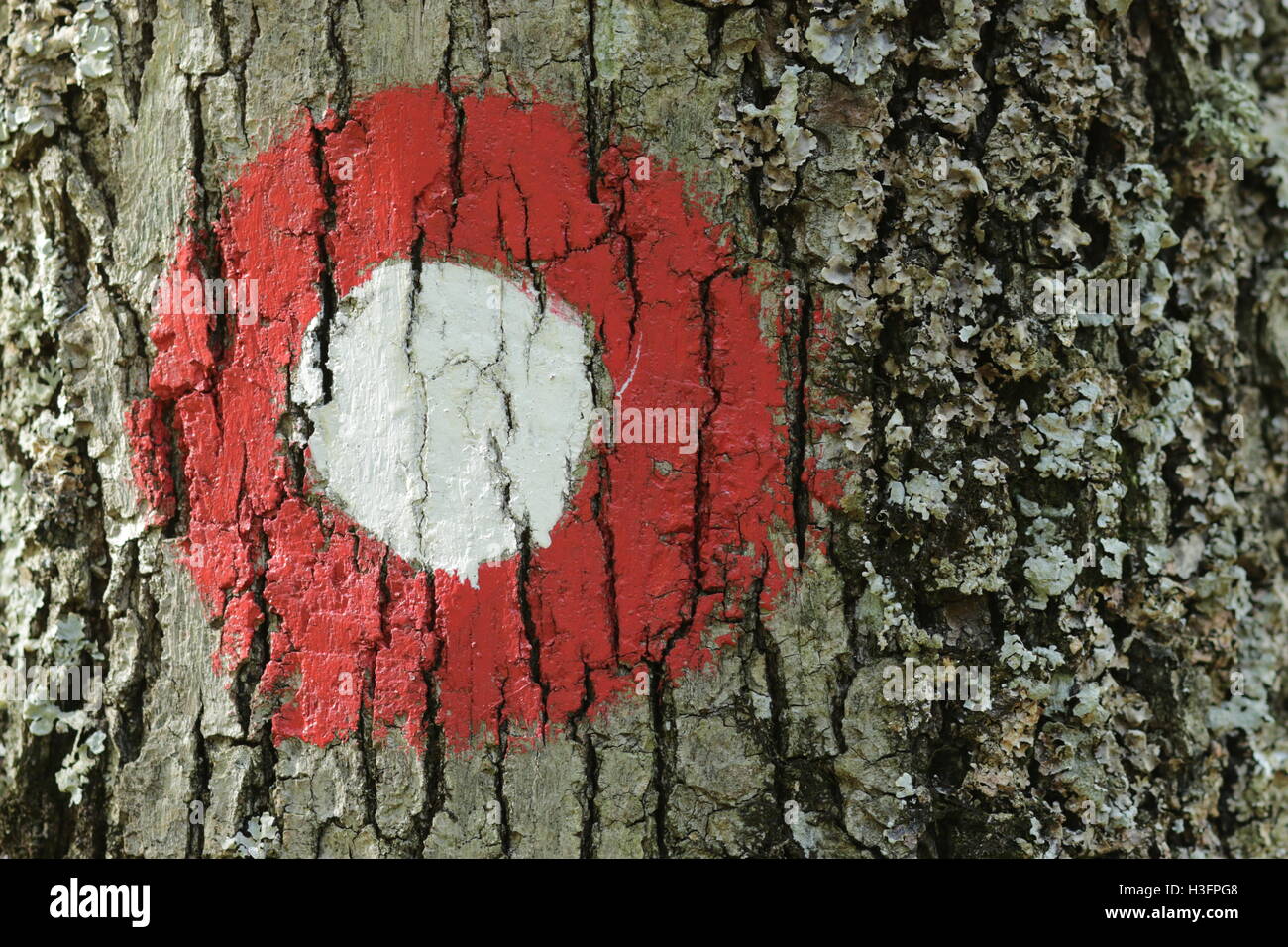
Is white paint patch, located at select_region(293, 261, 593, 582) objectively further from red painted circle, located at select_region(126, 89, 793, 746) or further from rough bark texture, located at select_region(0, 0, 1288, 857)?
rough bark texture, located at select_region(0, 0, 1288, 857)

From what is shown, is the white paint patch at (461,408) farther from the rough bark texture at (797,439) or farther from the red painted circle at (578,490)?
the rough bark texture at (797,439)

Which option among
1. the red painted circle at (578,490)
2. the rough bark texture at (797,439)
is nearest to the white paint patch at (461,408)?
the red painted circle at (578,490)

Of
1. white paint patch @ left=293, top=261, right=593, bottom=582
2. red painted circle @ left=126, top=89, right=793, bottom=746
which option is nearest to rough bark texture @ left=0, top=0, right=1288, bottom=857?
red painted circle @ left=126, top=89, right=793, bottom=746

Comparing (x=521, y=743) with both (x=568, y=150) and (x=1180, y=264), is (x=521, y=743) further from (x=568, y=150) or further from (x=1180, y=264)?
(x=1180, y=264)

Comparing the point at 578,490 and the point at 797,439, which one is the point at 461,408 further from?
the point at 797,439
